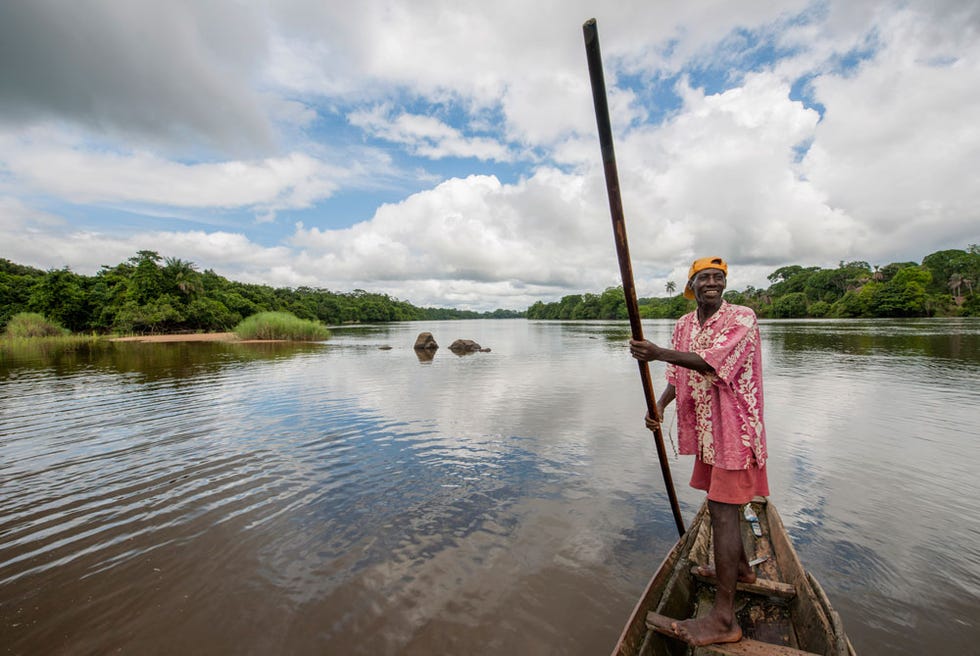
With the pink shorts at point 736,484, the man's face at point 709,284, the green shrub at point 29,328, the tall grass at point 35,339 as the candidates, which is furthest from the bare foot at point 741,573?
the green shrub at point 29,328

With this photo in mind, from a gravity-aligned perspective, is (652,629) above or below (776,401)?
above

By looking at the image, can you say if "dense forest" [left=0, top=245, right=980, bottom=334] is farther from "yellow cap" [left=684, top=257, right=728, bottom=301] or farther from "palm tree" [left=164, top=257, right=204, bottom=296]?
"yellow cap" [left=684, top=257, right=728, bottom=301]

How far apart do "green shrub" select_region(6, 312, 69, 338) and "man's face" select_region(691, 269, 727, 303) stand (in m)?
56.0

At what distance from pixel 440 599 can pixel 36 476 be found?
8.18 meters

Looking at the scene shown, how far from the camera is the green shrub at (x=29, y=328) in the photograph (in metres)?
37.7

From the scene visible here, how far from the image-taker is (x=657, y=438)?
424 cm

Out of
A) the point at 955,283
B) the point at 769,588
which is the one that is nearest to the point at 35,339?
the point at 769,588

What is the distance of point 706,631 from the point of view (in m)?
2.83

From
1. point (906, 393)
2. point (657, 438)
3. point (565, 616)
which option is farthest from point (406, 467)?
point (906, 393)

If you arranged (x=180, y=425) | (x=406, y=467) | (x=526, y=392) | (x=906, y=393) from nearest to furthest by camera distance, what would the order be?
1. (x=406, y=467)
2. (x=180, y=425)
3. (x=906, y=393)
4. (x=526, y=392)

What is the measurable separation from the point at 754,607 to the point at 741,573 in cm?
28

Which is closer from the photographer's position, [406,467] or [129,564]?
[129,564]

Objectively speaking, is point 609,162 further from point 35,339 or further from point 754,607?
point 35,339

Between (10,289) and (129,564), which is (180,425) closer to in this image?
(129,564)
